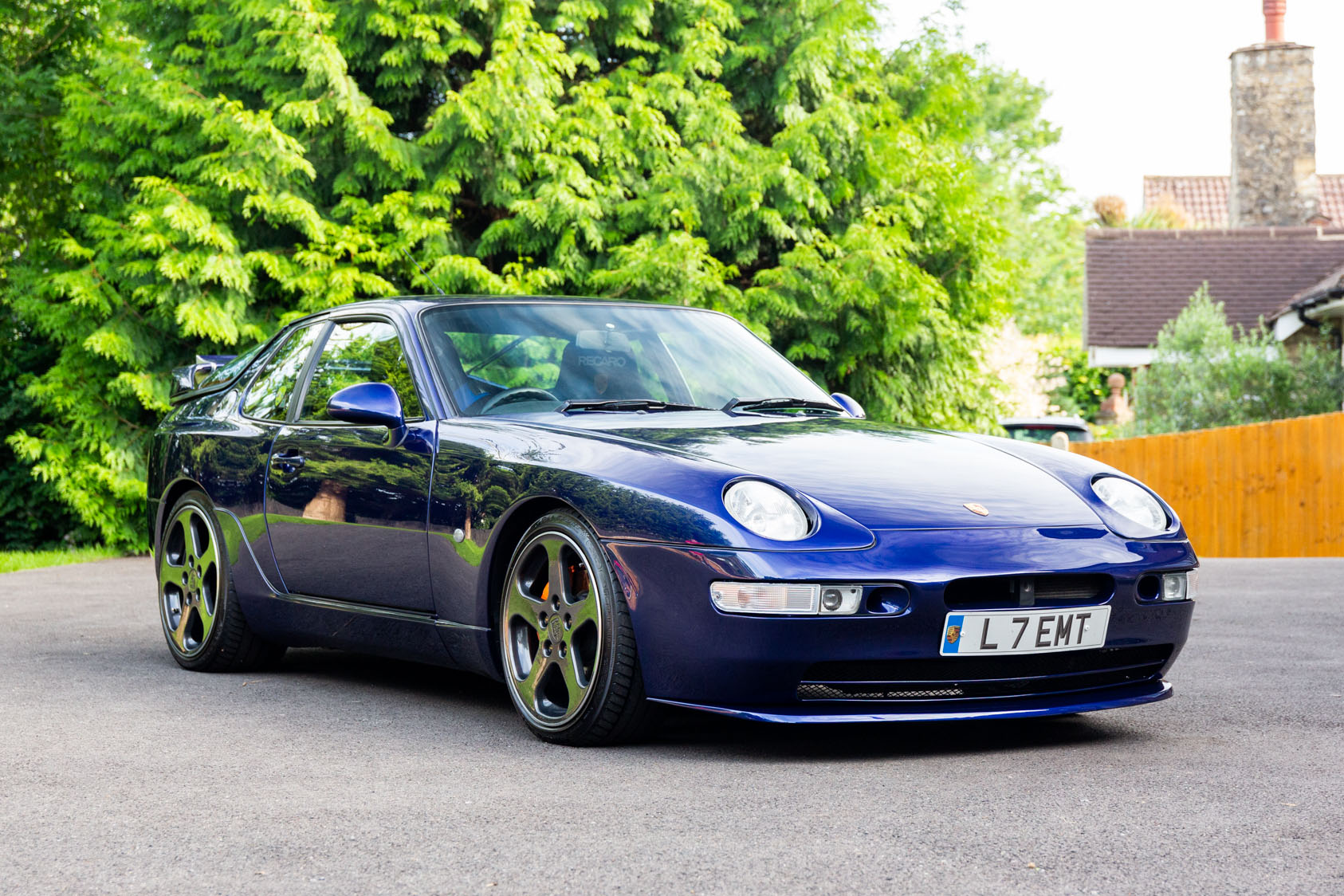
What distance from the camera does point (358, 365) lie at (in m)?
5.88

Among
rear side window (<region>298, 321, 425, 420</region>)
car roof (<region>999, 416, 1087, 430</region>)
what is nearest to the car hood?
rear side window (<region>298, 321, 425, 420</region>)

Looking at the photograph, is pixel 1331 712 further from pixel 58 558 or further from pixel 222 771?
pixel 58 558

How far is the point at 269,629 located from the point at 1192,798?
11.6 ft

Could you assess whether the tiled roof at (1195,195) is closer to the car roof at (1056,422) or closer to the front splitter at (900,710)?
the car roof at (1056,422)

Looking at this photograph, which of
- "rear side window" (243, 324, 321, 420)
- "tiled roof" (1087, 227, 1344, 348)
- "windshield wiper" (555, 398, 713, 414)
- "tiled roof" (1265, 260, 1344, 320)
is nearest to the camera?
"windshield wiper" (555, 398, 713, 414)

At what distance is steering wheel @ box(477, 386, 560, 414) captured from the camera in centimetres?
523

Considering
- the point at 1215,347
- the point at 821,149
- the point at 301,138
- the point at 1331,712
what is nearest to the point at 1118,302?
the point at 1215,347

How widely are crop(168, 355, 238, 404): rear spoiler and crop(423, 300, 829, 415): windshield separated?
2092mm

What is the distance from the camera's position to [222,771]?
169 inches

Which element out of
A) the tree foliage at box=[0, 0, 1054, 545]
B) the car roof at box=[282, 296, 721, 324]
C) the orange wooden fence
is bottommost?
the orange wooden fence

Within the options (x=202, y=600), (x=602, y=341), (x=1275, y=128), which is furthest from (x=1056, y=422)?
(x=602, y=341)

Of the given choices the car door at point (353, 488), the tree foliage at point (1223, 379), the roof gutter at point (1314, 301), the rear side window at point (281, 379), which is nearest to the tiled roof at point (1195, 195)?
the roof gutter at point (1314, 301)

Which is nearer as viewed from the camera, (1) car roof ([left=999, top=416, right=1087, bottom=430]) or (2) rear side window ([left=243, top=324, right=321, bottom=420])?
(2) rear side window ([left=243, top=324, right=321, bottom=420])

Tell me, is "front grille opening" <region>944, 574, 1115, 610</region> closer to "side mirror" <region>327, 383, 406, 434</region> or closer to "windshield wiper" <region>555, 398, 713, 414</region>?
"windshield wiper" <region>555, 398, 713, 414</region>
